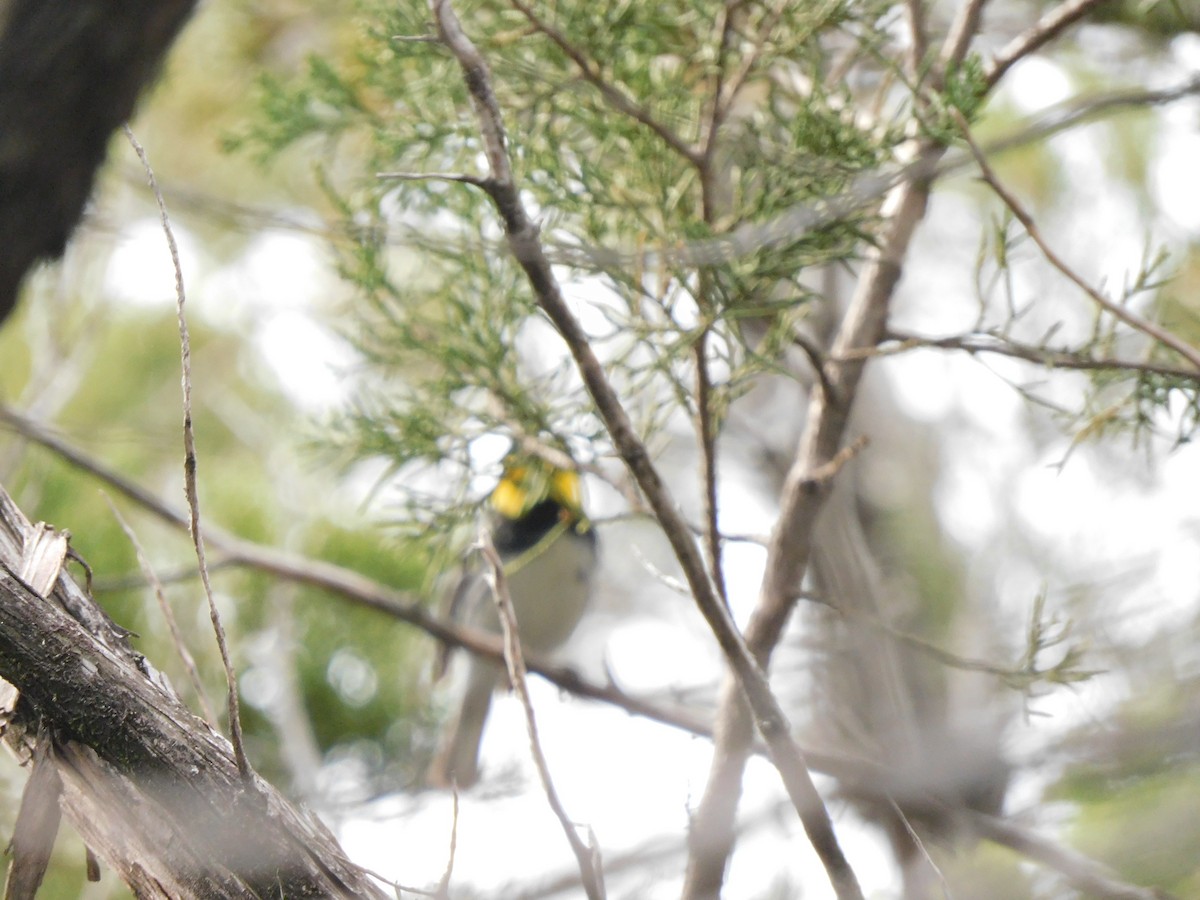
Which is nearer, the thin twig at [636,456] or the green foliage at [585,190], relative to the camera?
the thin twig at [636,456]

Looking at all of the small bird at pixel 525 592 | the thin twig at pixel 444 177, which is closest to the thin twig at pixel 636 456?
the thin twig at pixel 444 177

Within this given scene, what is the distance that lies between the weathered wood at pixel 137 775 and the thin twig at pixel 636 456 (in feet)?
1.47

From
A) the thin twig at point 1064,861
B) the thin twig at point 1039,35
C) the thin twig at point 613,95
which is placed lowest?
the thin twig at point 1064,861

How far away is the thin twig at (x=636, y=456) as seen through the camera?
101cm

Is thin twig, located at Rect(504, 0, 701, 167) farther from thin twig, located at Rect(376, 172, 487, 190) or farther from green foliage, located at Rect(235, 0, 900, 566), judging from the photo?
thin twig, located at Rect(376, 172, 487, 190)

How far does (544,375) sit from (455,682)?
9.52 ft

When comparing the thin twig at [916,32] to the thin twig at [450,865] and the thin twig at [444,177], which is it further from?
the thin twig at [450,865]

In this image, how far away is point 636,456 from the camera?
117 cm

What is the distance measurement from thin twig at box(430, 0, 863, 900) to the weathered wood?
0.45 m

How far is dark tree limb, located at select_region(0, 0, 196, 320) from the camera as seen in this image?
39.3 inches

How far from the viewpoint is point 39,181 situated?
1039 mm

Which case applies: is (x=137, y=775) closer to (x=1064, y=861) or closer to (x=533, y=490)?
(x=533, y=490)

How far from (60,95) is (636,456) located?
603 millimetres

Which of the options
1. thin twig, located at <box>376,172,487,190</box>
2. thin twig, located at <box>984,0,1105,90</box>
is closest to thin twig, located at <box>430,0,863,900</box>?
thin twig, located at <box>376,172,487,190</box>
